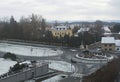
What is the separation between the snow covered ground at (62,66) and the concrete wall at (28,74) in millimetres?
1600

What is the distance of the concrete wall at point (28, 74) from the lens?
1542 cm

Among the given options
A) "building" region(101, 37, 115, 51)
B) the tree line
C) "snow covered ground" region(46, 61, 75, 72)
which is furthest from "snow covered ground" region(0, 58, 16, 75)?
"building" region(101, 37, 115, 51)

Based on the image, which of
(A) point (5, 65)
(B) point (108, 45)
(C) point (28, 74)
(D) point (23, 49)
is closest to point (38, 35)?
(D) point (23, 49)

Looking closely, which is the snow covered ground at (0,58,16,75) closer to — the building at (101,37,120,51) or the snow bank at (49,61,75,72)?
the snow bank at (49,61,75,72)

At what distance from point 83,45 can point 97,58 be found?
7.90 meters

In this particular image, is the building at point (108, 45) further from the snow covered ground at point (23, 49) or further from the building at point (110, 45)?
the snow covered ground at point (23, 49)

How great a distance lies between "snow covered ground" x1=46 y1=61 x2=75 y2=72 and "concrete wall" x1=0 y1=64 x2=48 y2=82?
160 centimetres

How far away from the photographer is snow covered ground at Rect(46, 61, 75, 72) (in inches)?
779

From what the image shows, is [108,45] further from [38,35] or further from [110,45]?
[38,35]

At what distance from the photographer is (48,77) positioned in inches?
688

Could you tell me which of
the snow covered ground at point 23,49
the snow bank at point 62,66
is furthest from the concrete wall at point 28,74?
the snow covered ground at point 23,49

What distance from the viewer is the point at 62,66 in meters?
20.8

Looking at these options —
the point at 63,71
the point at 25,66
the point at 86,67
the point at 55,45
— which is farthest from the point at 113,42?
the point at 25,66

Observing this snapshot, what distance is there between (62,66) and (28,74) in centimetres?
445
